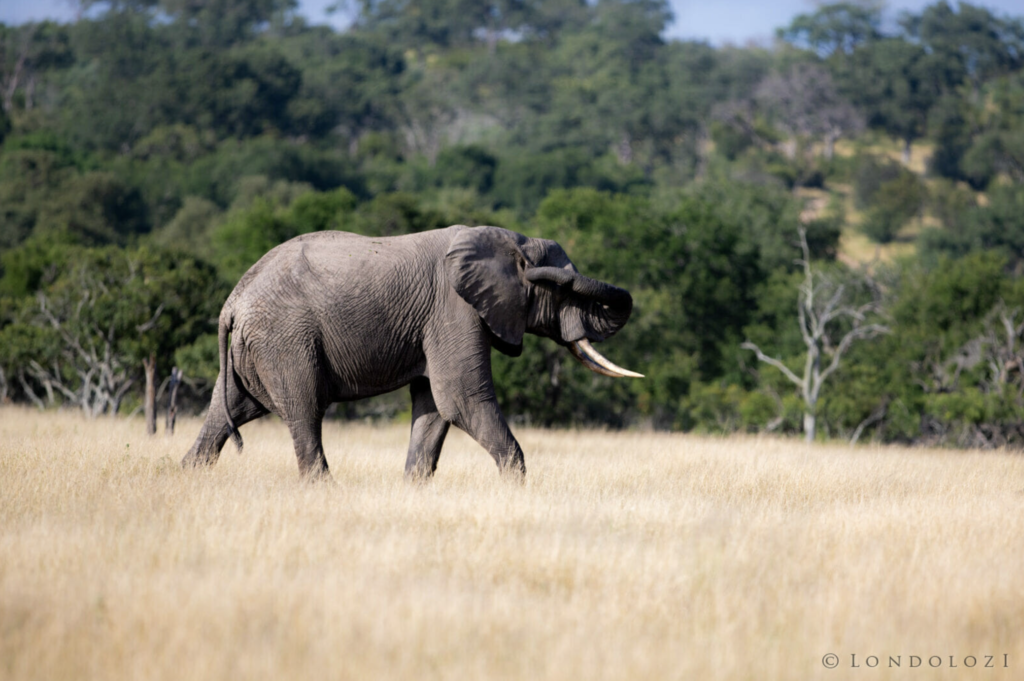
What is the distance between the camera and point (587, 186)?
69.8m

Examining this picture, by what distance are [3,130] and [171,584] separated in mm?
83996

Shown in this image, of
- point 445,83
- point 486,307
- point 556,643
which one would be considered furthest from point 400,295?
point 445,83

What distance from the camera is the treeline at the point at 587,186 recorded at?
26.0 m

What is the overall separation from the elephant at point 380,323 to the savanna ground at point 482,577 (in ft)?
2.36

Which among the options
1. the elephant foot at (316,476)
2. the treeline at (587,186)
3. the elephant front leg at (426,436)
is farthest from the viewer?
the treeline at (587,186)

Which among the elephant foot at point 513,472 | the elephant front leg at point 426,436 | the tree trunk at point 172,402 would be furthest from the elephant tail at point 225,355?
the tree trunk at point 172,402

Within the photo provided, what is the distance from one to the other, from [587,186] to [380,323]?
60.7 m

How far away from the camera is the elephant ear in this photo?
1010cm

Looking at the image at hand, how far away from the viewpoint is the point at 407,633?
5.52 metres

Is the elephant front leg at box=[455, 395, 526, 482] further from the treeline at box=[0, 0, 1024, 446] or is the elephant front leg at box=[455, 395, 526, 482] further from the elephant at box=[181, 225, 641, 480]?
the treeline at box=[0, 0, 1024, 446]

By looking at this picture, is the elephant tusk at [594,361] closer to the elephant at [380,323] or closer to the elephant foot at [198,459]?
the elephant at [380,323]

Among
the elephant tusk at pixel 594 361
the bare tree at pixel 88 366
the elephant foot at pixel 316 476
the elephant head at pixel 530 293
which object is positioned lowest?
the bare tree at pixel 88 366

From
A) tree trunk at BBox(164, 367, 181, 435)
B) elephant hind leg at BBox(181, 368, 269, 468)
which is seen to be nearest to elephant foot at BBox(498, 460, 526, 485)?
elephant hind leg at BBox(181, 368, 269, 468)

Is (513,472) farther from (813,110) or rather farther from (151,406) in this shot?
(813,110)
